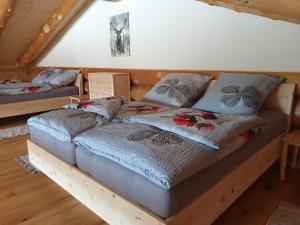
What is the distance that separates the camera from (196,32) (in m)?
2.77

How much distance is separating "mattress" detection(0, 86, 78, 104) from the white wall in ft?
2.03

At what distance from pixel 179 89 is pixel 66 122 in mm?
1129

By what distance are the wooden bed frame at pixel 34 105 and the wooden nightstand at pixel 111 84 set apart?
80cm

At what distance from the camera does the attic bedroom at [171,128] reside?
126 centimetres

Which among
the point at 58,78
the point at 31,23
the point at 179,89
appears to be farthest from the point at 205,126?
the point at 31,23

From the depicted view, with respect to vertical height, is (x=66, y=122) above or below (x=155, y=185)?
above

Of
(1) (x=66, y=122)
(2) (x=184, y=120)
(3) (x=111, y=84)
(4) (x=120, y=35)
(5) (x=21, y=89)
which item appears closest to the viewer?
(2) (x=184, y=120)

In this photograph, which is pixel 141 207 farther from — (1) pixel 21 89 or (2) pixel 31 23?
(2) pixel 31 23

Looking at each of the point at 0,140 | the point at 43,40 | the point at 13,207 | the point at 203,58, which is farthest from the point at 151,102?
the point at 43,40

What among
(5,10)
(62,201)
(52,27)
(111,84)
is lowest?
(62,201)

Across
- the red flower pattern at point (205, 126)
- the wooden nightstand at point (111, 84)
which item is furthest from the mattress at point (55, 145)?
the wooden nightstand at point (111, 84)

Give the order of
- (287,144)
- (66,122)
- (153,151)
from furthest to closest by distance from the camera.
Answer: (287,144), (66,122), (153,151)

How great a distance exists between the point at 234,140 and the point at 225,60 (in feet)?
4.43

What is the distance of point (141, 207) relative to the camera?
46.5 inches
